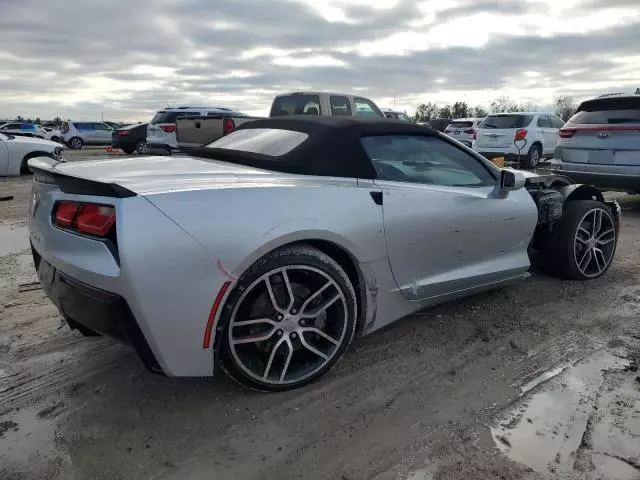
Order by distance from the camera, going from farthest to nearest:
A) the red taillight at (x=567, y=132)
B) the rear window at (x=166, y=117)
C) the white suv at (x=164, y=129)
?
1. the rear window at (x=166, y=117)
2. the white suv at (x=164, y=129)
3. the red taillight at (x=567, y=132)

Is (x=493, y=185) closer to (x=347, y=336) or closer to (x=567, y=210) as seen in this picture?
(x=567, y=210)

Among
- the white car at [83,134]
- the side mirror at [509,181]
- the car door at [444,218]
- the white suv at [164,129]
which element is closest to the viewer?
the car door at [444,218]

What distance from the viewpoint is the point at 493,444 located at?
2.45 metres

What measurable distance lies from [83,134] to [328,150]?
2740 cm

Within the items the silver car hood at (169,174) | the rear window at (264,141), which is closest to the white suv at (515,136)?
the rear window at (264,141)

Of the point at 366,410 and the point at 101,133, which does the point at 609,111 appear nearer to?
the point at 366,410

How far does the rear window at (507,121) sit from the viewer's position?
614 inches

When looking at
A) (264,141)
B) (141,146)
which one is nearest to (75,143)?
(141,146)

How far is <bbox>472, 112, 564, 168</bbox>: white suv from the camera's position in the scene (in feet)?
49.9

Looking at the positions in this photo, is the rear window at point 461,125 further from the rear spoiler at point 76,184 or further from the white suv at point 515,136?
the rear spoiler at point 76,184

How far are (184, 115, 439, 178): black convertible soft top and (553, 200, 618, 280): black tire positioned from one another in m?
1.74

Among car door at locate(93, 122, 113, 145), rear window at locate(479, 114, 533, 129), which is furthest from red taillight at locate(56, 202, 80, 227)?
car door at locate(93, 122, 113, 145)

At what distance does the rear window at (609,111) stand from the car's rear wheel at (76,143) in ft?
82.9

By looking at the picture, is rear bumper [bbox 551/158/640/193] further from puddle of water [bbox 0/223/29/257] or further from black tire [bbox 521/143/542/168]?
black tire [bbox 521/143/542/168]
